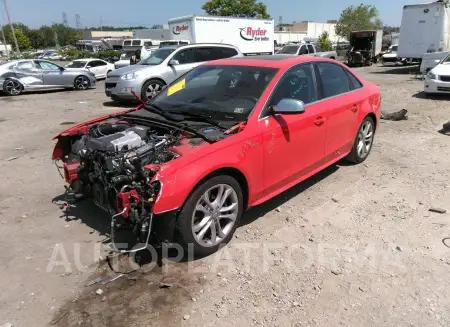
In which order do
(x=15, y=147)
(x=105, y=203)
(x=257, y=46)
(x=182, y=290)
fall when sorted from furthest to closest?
(x=257, y=46) < (x=15, y=147) < (x=105, y=203) < (x=182, y=290)

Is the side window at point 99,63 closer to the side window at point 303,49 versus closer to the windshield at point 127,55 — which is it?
the windshield at point 127,55

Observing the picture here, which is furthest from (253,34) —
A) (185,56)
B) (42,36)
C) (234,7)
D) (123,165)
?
(42,36)

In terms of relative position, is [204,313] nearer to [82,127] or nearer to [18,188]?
[82,127]

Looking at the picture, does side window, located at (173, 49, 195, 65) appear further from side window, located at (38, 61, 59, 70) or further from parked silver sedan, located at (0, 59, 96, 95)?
side window, located at (38, 61, 59, 70)

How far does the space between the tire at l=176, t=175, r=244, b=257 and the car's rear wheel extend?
1515 cm

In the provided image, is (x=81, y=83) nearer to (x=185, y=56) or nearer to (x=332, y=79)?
(x=185, y=56)

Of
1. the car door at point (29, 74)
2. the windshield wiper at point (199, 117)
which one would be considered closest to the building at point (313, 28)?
the car door at point (29, 74)

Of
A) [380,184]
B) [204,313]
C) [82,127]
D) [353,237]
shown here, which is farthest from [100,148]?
[380,184]

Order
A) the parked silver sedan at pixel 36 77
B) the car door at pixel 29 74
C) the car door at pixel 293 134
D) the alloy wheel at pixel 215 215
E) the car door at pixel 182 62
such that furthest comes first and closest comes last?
the car door at pixel 29 74, the parked silver sedan at pixel 36 77, the car door at pixel 182 62, the car door at pixel 293 134, the alloy wheel at pixel 215 215

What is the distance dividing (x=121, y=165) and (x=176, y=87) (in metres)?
1.72

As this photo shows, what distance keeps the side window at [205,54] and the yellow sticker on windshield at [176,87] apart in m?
7.40

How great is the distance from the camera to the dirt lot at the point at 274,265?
280 centimetres

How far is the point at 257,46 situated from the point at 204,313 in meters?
23.2

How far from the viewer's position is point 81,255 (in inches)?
140
